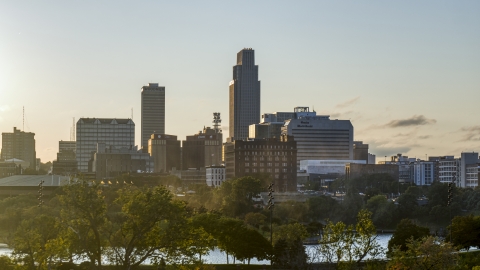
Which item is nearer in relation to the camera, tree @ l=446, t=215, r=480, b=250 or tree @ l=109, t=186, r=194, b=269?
tree @ l=109, t=186, r=194, b=269

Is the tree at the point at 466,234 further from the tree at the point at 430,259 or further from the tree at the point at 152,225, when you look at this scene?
the tree at the point at 152,225

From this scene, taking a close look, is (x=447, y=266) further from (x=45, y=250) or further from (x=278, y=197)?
(x=278, y=197)

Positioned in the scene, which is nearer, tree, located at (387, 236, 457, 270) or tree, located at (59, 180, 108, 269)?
tree, located at (59, 180, 108, 269)

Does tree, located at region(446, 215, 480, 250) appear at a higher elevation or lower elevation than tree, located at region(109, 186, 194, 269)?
lower

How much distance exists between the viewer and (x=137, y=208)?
61.1m

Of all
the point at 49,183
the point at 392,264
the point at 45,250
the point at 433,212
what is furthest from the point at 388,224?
the point at 45,250

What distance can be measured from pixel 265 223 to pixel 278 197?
38.4 m

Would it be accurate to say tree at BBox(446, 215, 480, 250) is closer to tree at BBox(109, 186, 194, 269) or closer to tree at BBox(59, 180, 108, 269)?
tree at BBox(109, 186, 194, 269)

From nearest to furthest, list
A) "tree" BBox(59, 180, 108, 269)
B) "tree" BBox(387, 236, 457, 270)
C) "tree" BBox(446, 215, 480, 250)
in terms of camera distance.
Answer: "tree" BBox(59, 180, 108, 269)
"tree" BBox(387, 236, 457, 270)
"tree" BBox(446, 215, 480, 250)

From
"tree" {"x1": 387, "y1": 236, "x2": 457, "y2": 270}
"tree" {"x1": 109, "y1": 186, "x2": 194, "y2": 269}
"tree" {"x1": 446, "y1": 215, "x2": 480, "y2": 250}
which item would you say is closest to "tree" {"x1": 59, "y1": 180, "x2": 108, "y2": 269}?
"tree" {"x1": 109, "y1": 186, "x2": 194, "y2": 269}

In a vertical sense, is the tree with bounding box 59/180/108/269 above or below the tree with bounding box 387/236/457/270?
above

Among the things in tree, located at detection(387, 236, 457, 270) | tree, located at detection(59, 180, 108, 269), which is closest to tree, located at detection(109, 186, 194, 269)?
tree, located at detection(59, 180, 108, 269)

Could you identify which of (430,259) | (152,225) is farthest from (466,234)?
(152,225)

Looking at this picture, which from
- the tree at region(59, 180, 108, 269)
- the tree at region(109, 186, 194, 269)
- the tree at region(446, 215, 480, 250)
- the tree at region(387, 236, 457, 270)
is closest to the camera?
the tree at region(59, 180, 108, 269)
